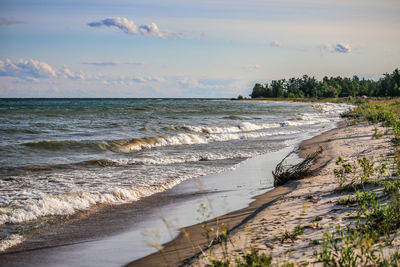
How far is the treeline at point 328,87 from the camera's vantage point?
114144 mm

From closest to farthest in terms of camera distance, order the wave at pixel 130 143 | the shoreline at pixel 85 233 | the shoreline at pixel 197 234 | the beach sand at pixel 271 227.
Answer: the beach sand at pixel 271 227 → the shoreline at pixel 197 234 → the shoreline at pixel 85 233 → the wave at pixel 130 143

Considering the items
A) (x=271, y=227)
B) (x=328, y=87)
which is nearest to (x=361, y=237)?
(x=271, y=227)

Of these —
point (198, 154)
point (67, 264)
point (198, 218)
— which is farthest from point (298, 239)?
point (198, 154)

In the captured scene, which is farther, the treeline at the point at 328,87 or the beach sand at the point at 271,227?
the treeline at the point at 328,87

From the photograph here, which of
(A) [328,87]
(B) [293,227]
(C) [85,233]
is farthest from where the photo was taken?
(A) [328,87]

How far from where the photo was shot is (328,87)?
137500 mm

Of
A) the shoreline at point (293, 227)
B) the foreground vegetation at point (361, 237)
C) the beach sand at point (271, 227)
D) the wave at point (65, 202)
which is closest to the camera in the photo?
the foreground vegetation at point (361, 237)

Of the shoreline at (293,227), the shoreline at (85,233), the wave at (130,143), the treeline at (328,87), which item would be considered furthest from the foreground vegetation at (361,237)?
the treeline at (328,87)

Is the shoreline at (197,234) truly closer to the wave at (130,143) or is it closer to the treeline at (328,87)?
the wave at (130,143)

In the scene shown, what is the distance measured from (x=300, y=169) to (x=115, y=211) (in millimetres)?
4488

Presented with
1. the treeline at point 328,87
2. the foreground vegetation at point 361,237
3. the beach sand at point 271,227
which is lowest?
the beach sand at point 271,227

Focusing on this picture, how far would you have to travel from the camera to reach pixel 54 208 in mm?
6918

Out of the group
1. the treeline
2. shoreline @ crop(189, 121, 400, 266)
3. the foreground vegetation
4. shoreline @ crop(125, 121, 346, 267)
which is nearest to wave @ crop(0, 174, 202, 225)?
shoreline @ crop(125, 121, 346, 267)

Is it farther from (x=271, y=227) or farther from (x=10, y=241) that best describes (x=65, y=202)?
(x=271, y=227)
